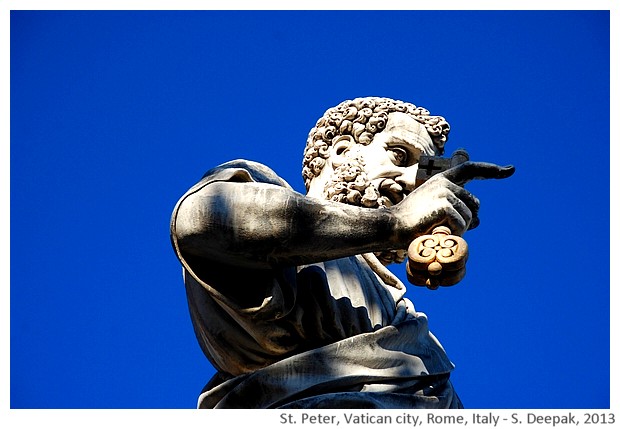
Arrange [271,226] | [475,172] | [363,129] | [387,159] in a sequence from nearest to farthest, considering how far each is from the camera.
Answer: [271,226]
[475,172]
[387,159]
[363,129]

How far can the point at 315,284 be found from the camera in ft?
26.2

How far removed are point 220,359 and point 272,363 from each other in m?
0.28

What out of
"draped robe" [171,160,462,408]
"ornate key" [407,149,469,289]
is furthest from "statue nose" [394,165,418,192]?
"ornate key" [407,149,469,289]

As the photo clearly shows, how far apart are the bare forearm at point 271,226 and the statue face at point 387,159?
4.02 ft

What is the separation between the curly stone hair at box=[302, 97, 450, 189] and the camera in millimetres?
9109

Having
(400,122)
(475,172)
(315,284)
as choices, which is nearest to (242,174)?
(315,284)

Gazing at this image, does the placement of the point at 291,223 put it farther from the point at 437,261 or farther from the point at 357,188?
the point at 357,188

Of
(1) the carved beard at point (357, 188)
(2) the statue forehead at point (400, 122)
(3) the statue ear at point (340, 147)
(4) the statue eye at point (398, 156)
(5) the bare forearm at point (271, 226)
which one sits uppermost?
(2) the statue forehead at point (400, 122)

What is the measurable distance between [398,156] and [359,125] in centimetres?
31

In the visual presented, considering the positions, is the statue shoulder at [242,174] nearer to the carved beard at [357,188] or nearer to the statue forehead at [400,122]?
the carved beard at [357,188]

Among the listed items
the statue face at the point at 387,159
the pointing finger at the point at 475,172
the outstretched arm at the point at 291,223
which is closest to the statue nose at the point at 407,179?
the statue face at the point at 387,159

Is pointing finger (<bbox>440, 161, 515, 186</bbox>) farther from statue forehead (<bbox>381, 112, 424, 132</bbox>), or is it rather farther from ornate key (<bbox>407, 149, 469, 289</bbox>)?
statue forehead (<bbox>381, 112, 424, 132</bbox>)

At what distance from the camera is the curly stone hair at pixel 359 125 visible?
9.11m
